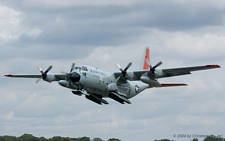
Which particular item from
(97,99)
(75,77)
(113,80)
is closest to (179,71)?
(113,80)

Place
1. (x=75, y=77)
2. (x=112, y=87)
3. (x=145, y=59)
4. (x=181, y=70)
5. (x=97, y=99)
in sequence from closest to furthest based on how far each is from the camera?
(x=75, y=77) → (x=181, y=70) → (x=112, y=87) → (x=97, y=99) → (x=145, y=59)

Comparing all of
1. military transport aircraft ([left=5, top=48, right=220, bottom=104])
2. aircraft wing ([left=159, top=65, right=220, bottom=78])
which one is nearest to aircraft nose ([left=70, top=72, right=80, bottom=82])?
military transport aircraft ([left=5, top=48, right=220, bottom=104])

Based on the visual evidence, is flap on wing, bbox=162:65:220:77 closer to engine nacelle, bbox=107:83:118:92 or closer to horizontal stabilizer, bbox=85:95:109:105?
engine nacelle, bbox=107:83:118:92

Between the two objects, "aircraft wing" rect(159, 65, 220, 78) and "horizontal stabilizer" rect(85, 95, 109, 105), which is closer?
"aircraft wing" rect(159, 65, 220, 78)

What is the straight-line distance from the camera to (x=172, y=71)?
7625 centimetres

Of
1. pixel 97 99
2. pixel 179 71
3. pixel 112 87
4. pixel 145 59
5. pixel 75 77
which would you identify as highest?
pixel 145 59

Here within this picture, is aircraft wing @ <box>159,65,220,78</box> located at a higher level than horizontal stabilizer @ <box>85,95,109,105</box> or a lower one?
higher

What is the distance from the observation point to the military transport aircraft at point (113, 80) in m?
75.4

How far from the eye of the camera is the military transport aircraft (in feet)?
247

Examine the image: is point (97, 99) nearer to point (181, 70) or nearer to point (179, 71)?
point (179, 71)

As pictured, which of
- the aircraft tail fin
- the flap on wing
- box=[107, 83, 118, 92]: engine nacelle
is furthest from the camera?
the aircraft tail fin

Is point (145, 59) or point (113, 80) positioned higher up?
point (145, 59)

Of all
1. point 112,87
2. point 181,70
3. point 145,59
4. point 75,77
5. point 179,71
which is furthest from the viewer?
point 145,59

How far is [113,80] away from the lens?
78500 millimetres
